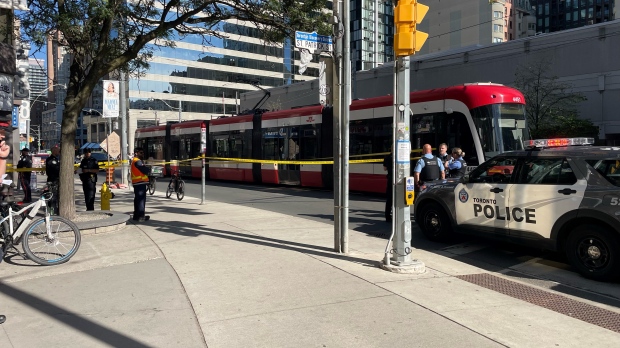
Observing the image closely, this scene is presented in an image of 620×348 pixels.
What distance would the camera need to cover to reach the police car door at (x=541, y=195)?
21.0ft

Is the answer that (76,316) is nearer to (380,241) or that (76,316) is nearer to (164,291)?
(164,291)

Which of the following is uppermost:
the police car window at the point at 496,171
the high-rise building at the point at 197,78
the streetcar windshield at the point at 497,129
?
the high-rise building at the point at 197,78

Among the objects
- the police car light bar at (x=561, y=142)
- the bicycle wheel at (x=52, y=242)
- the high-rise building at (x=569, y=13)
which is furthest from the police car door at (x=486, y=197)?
the high-rise building at (x=569, y=13)

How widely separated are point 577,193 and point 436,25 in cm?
7409

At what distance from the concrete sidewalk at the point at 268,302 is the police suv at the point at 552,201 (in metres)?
0.78

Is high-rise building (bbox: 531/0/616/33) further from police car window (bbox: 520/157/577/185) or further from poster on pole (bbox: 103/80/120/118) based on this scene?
police car window (bbox: 520/157/577/185)

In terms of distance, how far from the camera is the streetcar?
41.7ft

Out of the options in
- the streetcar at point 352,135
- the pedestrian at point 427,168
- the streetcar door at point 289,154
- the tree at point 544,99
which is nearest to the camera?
the pedestrian at point 427,168

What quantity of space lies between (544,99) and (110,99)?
80.1ft

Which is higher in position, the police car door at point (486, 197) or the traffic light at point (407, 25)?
the traffic light at point (407, 25)

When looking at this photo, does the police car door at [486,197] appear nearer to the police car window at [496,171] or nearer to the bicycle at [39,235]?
the police car window at [496,171]

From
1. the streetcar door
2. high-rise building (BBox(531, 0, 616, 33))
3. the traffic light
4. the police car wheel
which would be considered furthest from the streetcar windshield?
high-rise building (BBox(531, 0, 616, 33))

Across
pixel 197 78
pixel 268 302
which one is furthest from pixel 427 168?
pixel 197 78

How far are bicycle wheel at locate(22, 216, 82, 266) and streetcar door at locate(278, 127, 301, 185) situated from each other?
1232cm
